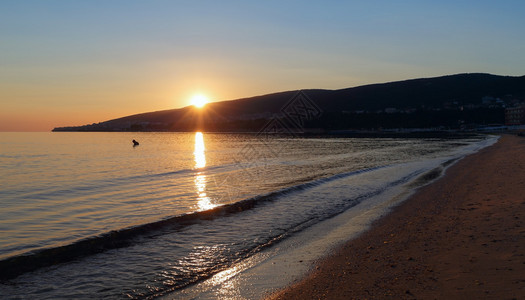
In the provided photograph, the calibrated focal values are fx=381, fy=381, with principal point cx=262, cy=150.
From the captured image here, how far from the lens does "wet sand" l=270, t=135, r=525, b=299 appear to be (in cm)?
585

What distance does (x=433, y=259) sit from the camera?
738cm

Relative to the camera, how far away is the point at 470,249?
7.71 meters

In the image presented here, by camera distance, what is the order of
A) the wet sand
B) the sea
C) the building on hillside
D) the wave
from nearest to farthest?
the wet sand → the sea → the wave → the building on hillside

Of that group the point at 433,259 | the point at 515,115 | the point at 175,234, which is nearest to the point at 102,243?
the point at 175,234

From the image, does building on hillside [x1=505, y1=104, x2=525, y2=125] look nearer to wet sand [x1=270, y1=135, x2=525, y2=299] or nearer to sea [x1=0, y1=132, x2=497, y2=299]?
sea [x1=0, y1=132, x2=497, y2=299]

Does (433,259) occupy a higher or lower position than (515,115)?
lower

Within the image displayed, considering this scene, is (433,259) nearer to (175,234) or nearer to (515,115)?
(175,234)

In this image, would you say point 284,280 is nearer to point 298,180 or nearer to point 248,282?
point 248,282

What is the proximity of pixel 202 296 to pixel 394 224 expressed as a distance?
668 centimetres

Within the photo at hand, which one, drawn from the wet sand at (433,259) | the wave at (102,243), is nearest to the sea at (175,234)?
the wave at (102,243)

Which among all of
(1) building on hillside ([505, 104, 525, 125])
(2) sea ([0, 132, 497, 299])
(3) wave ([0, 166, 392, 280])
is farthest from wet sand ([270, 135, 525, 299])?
(1) building on hillside ([505, 104, 525, 125])

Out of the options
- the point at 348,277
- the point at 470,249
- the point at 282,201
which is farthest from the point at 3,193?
the point at 470,249

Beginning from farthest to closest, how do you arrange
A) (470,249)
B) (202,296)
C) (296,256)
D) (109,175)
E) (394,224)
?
(109,175)
(394,224)
(296,256)
(470,249)
(202,296)

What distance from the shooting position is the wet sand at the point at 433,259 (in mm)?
5848
